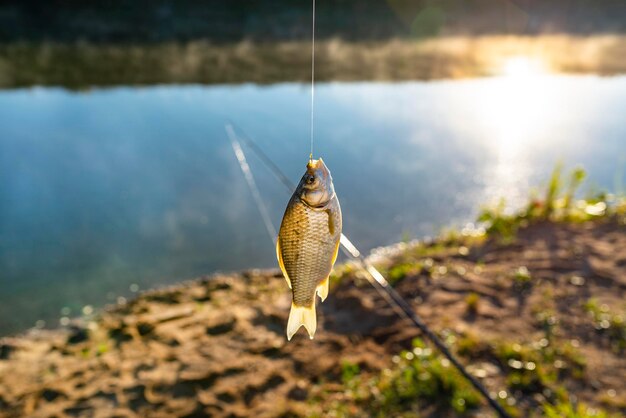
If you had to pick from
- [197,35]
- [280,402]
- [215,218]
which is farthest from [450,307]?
[197,35]

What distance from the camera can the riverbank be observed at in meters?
15.7

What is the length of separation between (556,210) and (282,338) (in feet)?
14.5

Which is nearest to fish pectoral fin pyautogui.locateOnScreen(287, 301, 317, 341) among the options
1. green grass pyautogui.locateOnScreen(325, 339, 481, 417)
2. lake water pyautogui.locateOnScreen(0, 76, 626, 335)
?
green grass pyautogui.locateOnScreen(325, 339, 481, 417)

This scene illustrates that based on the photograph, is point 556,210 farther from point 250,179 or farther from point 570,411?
point 250,179

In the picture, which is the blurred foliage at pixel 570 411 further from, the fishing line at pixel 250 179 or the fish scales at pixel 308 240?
the fishing line at pixel 250 179

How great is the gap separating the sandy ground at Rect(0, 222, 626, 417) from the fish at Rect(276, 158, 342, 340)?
259 cm

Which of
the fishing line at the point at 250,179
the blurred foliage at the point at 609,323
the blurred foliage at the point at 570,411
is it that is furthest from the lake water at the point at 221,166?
the blurred foliage at the point at 570,411

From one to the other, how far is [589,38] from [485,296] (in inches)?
900

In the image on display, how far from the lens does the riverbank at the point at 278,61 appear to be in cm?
1570

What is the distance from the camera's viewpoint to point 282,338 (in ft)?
17.6

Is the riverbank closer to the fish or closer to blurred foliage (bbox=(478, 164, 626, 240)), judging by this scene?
blurred foliage (bbox=(478, 164, 626, 240))

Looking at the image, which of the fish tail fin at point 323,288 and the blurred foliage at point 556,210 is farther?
the blurred foliage at point 556,210

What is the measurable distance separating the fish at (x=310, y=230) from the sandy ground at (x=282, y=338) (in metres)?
2.59

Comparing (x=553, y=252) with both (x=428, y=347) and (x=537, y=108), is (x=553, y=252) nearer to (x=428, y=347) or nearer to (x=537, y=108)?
(x=428, y=347)
